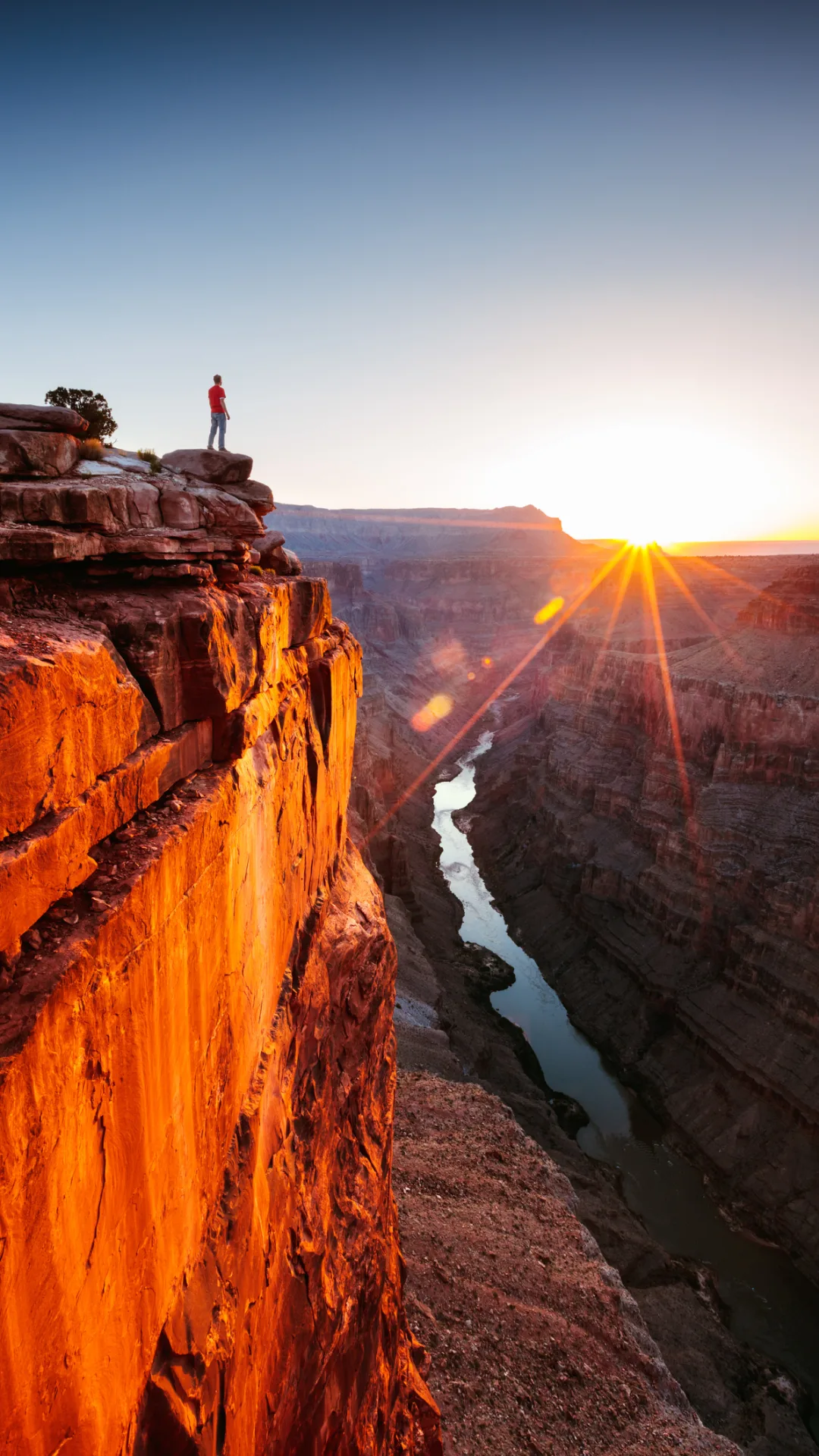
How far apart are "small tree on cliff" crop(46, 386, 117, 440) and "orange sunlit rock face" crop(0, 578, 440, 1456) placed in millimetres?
3245

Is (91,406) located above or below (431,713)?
above

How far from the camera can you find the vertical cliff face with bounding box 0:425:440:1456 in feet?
10.4

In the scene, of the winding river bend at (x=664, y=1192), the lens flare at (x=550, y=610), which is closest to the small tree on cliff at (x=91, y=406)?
the winding river bend at (x=664, y=1192)

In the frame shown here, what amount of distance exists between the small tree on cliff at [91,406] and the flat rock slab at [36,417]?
3.39 m

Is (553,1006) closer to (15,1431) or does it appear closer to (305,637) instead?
(305,637)

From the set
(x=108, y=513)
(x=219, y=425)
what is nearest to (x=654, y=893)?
(x=219, y=425)

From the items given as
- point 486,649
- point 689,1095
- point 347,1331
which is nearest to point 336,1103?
point 347,1331

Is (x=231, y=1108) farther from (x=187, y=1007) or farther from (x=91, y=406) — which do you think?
(x=91, y=406)

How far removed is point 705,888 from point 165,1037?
35480 millimetres

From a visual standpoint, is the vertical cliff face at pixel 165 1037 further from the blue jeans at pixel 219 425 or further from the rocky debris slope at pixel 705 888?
the rocky debris slope at pixel 705 888

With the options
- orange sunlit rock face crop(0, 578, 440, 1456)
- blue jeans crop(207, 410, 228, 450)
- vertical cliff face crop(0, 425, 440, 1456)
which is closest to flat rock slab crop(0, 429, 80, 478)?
vertical cliff face crop(0, 425, 440, 1456)

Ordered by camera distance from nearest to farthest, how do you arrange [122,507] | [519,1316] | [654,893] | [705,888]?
1. [122,507]
2. [519,1316]
3. [705,888]
4. [654,893]

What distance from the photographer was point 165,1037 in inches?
169

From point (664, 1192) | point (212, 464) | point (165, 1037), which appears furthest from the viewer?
point (664, 1192)
